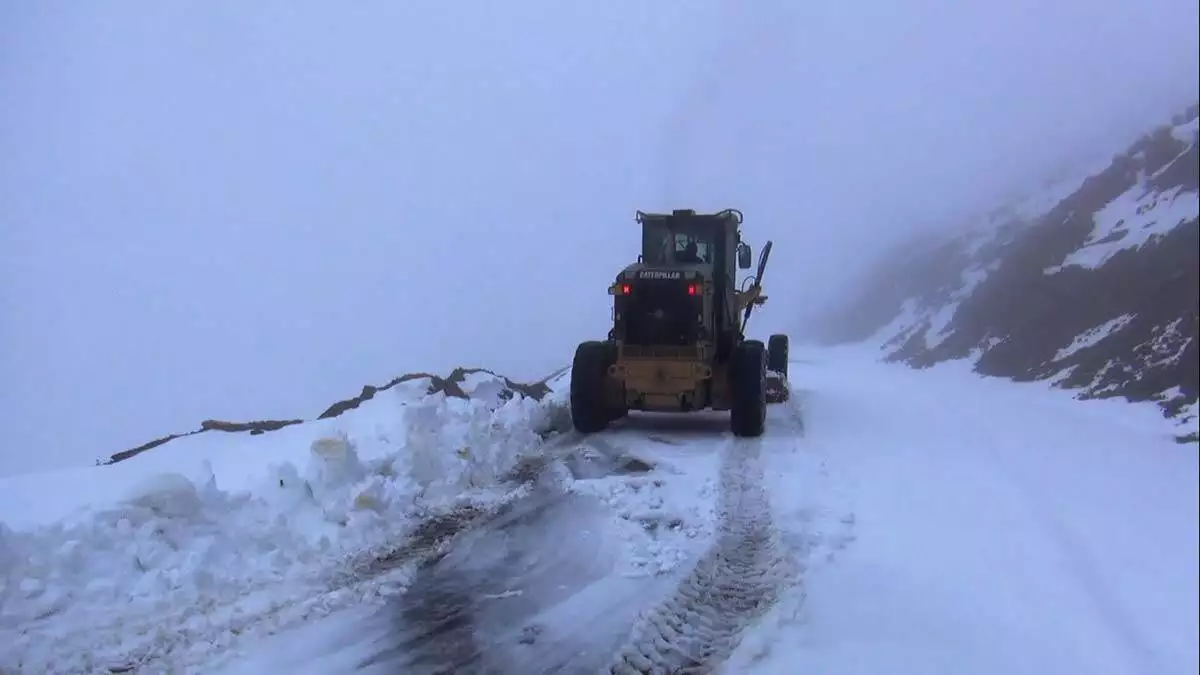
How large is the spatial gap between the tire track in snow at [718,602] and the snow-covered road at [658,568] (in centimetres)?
2

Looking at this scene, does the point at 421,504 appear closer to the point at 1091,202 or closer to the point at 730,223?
the point at 730,223

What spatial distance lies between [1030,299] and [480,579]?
57.7 ft

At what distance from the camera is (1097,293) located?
14.3 metres

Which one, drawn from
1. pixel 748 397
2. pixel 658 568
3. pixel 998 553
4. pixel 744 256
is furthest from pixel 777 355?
pixel 658 568

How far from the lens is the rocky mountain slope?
9.14 m

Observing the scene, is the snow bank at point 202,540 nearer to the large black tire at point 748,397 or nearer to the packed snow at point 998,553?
the packed snow at point 998,553

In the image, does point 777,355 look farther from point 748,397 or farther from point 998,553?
point 998,553

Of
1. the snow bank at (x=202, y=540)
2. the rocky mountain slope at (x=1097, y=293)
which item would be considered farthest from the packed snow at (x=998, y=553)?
the snow bank at (x=202, y=540)

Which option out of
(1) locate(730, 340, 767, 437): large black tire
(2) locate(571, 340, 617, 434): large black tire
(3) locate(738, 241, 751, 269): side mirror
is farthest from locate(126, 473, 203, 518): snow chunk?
(3) locate(738, 241, 751, 269): side mirror

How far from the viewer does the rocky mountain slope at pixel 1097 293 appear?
360 inches

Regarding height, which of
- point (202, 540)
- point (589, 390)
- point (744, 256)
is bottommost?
point (202, 540)

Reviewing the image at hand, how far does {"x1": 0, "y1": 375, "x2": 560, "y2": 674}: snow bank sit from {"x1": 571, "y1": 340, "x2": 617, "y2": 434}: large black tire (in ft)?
7.73

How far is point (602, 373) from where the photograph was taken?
10531mm

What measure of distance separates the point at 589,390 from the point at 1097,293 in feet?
30.6
